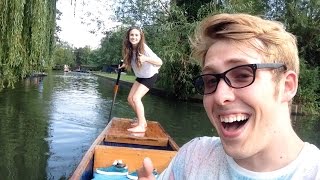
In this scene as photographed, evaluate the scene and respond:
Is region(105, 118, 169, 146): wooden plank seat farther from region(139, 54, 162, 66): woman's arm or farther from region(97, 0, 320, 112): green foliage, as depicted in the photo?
region(97, 0, 320, 112): green foliage

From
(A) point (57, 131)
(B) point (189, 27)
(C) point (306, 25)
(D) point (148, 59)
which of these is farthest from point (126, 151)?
(C) point (306, 25)

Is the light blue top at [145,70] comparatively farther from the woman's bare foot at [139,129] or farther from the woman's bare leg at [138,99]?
the woman's bare foot at [139,129]

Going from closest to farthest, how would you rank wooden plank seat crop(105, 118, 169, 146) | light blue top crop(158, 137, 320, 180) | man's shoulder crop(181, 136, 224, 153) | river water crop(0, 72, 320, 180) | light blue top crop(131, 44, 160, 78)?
light blue top crop(158, 137, 320, 180), man's shoulder crop(181, 136, 224, 153), wooden plank seat crop(105, 118, 169, 146), light blue top crop(131, 44, 160, 78), river water crop(0, 72, 320, 180)

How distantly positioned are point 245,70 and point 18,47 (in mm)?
5169

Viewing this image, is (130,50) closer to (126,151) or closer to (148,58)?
(148,58)

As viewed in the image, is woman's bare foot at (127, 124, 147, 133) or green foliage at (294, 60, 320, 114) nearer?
woman's bare foot at (127, 124, 147, 133)

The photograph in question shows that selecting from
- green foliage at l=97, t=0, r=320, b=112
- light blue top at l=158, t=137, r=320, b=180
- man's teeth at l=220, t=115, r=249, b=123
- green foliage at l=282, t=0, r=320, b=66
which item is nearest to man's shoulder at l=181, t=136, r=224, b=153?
light blue top at l=158, t=137, r=320, b=180

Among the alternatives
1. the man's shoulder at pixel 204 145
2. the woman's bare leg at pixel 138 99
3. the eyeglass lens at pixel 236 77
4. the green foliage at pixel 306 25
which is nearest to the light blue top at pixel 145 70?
the woman's bare leg at pixel 138 99

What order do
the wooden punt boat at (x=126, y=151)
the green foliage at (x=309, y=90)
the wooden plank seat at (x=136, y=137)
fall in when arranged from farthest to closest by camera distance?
the green foliage at (x=309, y=90) → the wooden plank seat at (x=136, y=137) → the wooden punt boat at (x=126, y=151)

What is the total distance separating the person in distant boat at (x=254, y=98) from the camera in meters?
1.06

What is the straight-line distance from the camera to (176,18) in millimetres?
17469

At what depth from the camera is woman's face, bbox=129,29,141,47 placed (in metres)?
5.07

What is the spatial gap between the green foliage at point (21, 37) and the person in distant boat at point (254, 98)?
4.89 m

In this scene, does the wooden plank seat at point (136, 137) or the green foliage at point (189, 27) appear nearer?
the wooden plank seat at point (136, 137)
